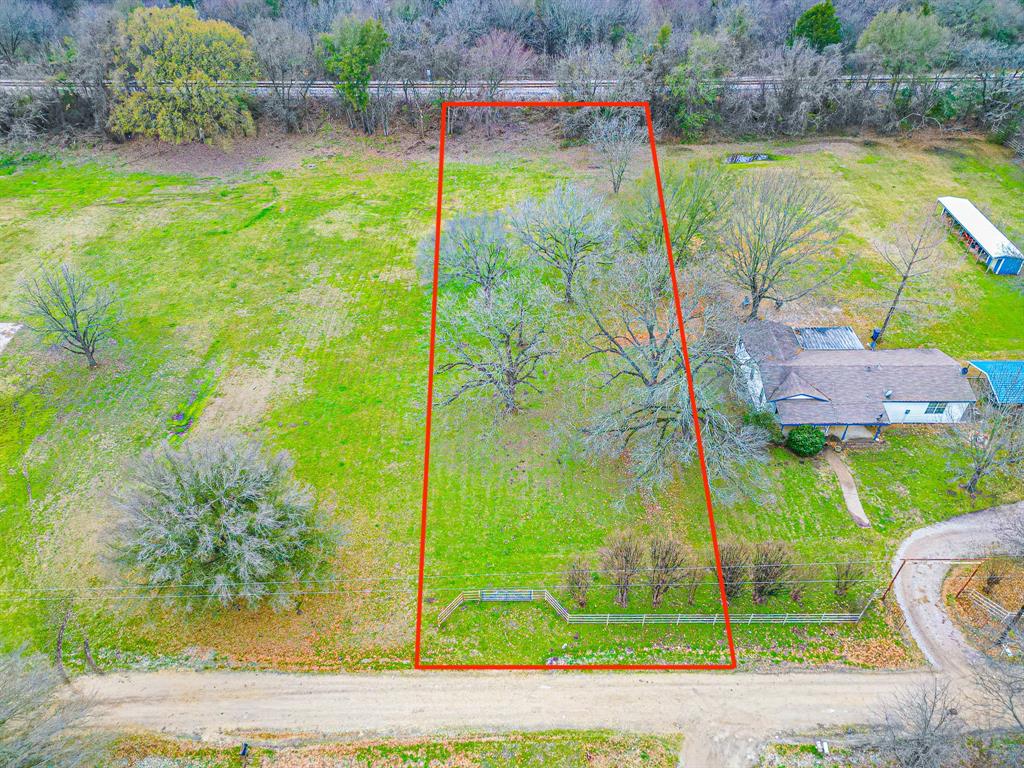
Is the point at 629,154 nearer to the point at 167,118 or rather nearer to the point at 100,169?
the point at 167,118

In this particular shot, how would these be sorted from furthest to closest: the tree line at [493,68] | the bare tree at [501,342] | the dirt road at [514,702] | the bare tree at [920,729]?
1. the tree line at [493,68]
2. the bare tree at [501,342]
3. the dirt road at [514,702]
4. the bare tree at [920,729]

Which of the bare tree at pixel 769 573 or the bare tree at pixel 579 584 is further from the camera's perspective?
the bare tree at pixel 579 584

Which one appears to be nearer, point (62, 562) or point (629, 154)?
point (62, 562)

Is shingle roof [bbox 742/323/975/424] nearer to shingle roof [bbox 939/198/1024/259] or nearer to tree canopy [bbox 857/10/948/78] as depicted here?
shingle roof [bbox 939/198/1024/259]

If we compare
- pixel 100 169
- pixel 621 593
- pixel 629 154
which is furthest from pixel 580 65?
pixel 621 593

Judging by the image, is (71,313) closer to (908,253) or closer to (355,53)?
(355,53)

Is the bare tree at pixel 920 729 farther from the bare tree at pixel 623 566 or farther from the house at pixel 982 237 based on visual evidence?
the house at pixel 982 237

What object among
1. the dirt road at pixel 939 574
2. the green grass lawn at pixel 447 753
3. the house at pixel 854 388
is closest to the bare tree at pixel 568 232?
the house at pixel 854 388
